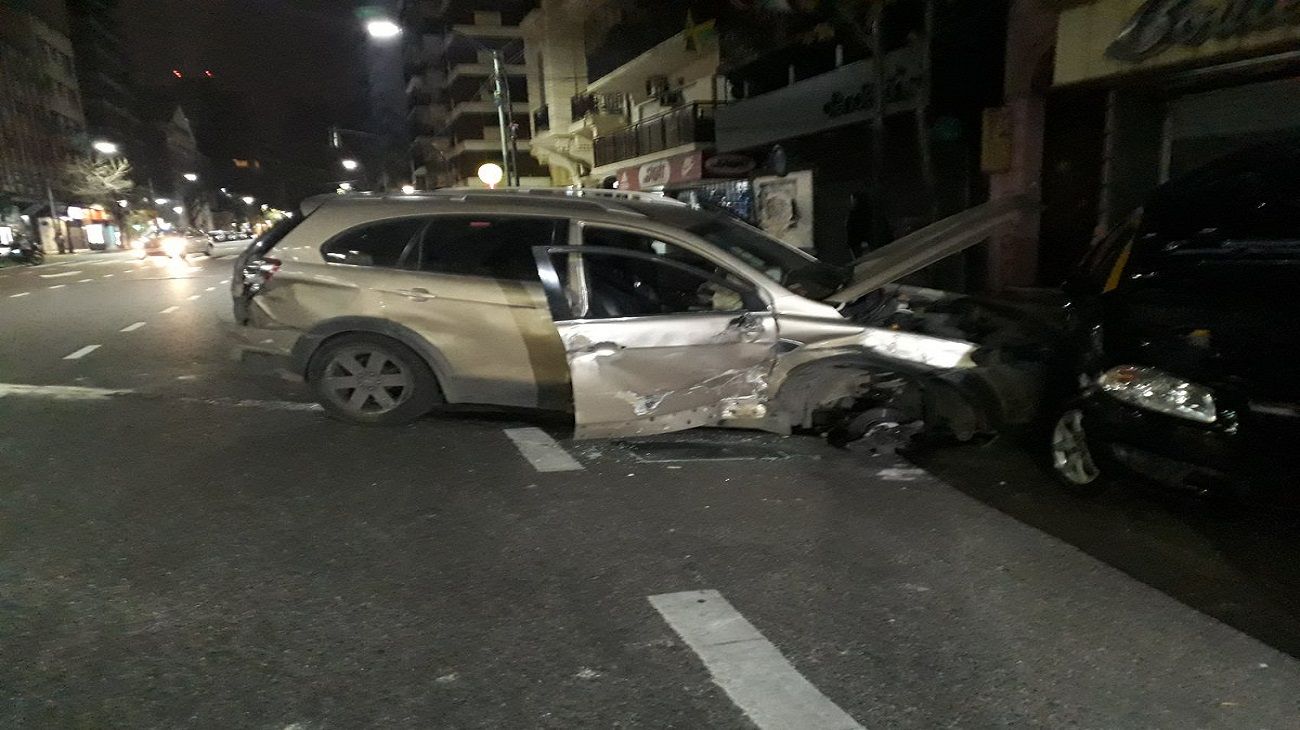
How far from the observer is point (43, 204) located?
55.2m

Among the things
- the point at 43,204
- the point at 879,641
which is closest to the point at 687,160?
the point at 879,641

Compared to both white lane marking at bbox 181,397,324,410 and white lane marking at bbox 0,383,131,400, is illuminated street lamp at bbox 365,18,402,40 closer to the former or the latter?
white lane marking at bbox 0,383,131,400

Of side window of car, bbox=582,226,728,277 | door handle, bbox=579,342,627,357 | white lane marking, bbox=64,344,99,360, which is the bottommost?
white lane marking, bbox=64,344,99,360

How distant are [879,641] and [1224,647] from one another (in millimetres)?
1333

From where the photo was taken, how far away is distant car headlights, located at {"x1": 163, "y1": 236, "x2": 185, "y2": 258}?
126ft

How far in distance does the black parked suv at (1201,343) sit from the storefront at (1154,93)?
16.4 feet

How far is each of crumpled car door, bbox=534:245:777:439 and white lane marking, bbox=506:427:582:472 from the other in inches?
11.8

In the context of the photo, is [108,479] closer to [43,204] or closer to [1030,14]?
[1030,14]

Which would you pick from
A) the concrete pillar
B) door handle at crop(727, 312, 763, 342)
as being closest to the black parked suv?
door handle at crop(727, 312, 763, 342)

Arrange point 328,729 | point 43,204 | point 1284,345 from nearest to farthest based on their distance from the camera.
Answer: point 328,729 → point 1284,345 → point 43,204

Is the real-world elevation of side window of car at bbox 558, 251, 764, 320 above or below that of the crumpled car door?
above

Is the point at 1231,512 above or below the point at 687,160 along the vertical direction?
below

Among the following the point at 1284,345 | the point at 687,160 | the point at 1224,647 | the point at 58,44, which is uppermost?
the point at 58,44

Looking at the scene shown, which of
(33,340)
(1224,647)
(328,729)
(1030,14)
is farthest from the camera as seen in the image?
(1030,14)
